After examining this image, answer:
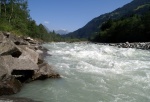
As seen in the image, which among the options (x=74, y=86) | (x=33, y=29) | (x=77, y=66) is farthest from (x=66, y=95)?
(x=33, y=29)

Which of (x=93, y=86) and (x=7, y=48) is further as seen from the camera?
(x=7, y=48)

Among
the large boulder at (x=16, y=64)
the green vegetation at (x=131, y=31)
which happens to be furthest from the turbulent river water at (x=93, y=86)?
the green vegetation at (x=131, y=31)

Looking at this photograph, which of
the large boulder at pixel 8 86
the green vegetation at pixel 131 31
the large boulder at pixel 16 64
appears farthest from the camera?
the green vegetation at pixel 131 31

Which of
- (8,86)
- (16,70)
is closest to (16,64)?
(16,70)

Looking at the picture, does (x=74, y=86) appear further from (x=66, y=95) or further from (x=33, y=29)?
(x=33, y=29)

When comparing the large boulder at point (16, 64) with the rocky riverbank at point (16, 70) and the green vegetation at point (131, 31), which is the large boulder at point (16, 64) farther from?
the green vegetation at point (131, 31)

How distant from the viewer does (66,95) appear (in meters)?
12.7

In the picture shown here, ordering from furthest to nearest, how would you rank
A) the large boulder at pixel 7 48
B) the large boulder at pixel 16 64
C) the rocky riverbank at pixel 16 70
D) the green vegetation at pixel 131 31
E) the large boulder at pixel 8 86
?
the green vegetation at pixel 131 31 → the large boulder at pixel 7 48 → the large boulder at pixel 16 64 → the rocky riverbank at pixel 16 70 → the large boulder at pixel 8 86

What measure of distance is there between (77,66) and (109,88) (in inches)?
263

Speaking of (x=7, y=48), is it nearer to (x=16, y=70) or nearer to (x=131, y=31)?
(x=16, y=70)

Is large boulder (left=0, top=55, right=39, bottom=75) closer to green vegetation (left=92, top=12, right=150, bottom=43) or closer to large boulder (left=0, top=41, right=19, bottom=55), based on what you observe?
large boulder (left=0, top=41, right=19, bottom=55)

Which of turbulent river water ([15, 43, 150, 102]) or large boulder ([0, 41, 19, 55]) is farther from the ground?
large boulder ([0, 41, 19, 55])

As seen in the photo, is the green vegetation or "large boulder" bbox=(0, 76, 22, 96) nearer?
"large boulder" bbox=(0, 76, 22, 96)

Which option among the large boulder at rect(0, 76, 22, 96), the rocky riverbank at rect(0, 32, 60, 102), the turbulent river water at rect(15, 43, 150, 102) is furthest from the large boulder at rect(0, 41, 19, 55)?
the large boulder at rect(0, 76, 22, 96)
